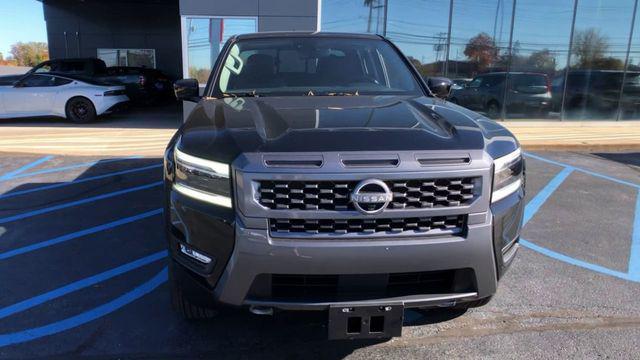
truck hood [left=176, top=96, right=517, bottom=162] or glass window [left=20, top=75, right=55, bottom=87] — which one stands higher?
truck hood [left=176, top=96, right=517, bottom=162]

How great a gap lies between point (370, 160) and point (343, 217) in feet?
0.93

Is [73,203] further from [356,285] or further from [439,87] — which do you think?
[356,285]

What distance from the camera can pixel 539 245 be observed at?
4.76 meters

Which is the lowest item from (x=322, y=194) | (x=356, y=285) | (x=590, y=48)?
(x=356, y=285)

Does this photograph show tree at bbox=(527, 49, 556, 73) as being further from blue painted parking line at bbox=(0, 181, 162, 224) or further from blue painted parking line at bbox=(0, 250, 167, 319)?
Result: blue painted parking line at bbox=(0, 250, 167, 319)

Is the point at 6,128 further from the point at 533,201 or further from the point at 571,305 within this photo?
the point at 571,305

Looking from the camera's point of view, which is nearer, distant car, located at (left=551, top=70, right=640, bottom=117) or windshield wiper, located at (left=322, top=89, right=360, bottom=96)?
windshield wiper, located at (left=322, top=89, right=360, bottom=96)

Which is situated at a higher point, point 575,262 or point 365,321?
point 365,321

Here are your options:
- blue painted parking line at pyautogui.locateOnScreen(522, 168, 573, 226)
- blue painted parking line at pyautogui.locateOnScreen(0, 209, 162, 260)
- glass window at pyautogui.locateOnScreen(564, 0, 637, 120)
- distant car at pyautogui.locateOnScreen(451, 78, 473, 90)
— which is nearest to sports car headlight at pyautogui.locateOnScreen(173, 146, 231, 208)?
blue painted parking line at pyautogui.locateOnScreen(0, 209, 162, 260)

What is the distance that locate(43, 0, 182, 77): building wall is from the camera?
24812 millimetres

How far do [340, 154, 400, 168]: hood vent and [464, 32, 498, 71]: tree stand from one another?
38.4 ft

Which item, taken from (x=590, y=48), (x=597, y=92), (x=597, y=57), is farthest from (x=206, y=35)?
(x=597, y=92)

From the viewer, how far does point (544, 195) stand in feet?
21.6

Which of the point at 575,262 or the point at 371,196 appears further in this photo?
the point at 575,262
